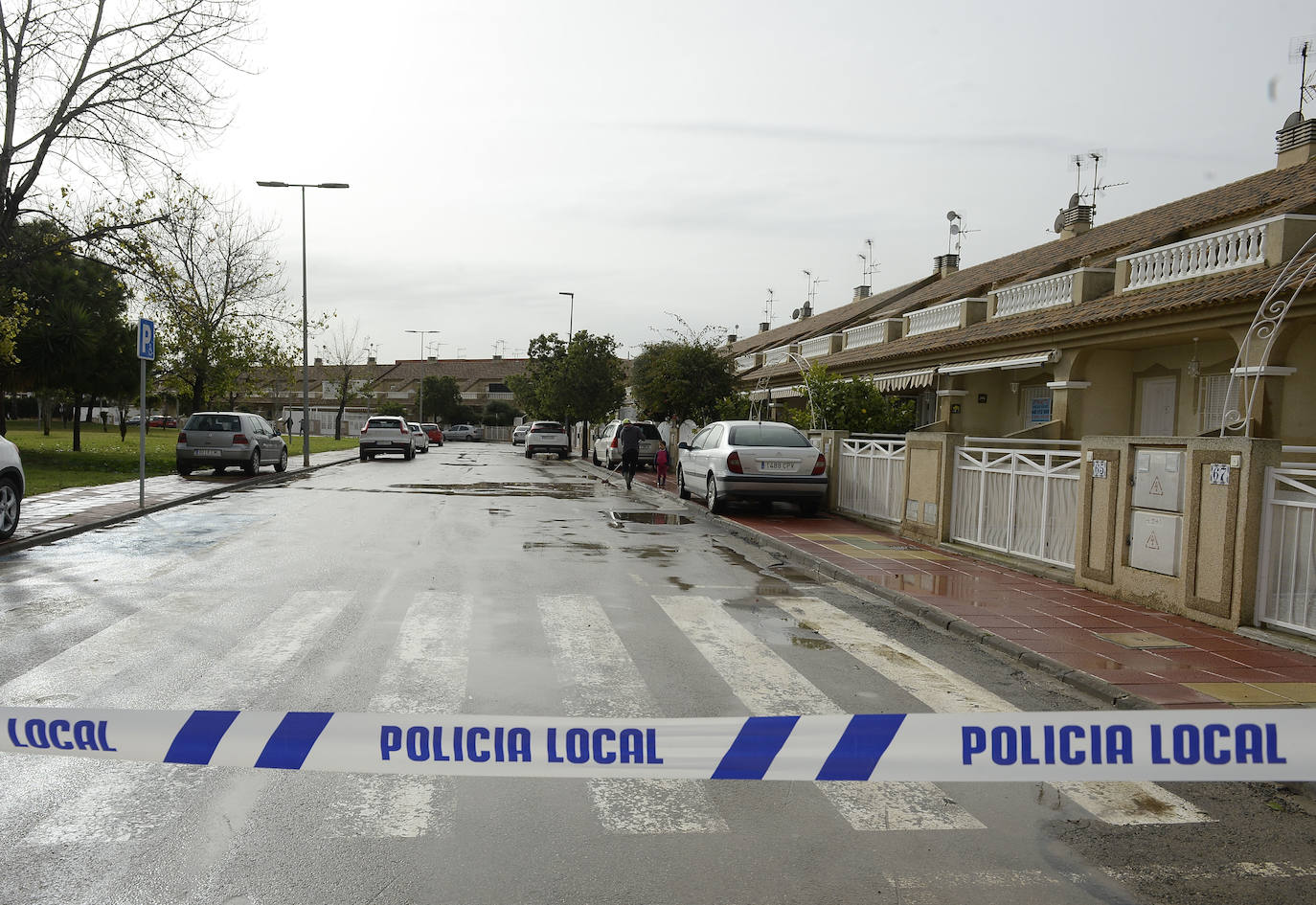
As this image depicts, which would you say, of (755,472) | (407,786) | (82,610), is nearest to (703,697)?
(407,786)

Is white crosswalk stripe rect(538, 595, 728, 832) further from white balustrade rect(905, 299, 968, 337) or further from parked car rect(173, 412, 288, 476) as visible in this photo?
parked car rect(173, 412, 288, 476)

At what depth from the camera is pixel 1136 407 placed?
59.5 ft

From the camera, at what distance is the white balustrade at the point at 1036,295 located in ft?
61.7

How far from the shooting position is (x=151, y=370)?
3619cm

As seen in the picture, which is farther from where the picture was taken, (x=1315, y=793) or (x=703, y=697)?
(x=703, y=697)

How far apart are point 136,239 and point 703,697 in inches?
669

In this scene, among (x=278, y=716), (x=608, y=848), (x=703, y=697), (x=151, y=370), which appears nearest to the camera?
(x=278, y=716)

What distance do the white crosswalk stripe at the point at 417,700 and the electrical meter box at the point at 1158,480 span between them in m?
5.84

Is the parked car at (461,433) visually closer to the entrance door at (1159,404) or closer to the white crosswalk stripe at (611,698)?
the entrance door at (1159,404)

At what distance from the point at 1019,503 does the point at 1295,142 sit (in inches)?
531

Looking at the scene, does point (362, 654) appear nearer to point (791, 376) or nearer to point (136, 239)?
point (136, 239)

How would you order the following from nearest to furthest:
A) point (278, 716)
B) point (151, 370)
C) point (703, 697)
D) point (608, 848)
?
point (278, 716) < point (608, 848) < point (703, 697) < point (151, 370)

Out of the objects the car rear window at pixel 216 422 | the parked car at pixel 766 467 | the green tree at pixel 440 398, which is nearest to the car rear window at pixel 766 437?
the parked car at pixel 766 467

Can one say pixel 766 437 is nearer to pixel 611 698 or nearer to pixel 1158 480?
pixel 1158 480
